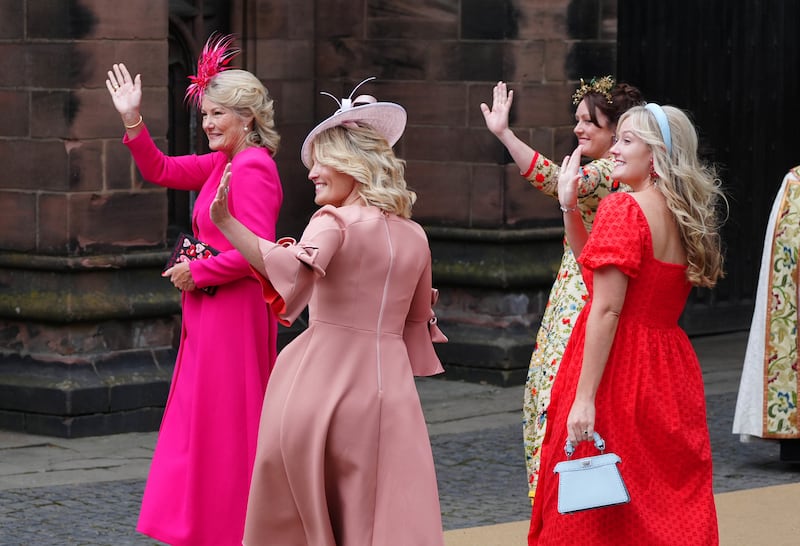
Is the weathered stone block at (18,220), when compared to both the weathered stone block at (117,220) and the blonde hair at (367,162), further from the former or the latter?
the blonde hair at (367,162)

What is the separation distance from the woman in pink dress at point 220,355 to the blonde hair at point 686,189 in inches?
63.7

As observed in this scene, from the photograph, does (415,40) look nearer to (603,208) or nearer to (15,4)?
(15,4)

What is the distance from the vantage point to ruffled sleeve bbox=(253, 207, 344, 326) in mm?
4785

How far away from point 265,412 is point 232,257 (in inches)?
47.4

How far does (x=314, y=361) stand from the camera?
5.02 m

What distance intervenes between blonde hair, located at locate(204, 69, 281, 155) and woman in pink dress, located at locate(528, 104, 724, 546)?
166 cm

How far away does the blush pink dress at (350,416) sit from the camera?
16.2 ft

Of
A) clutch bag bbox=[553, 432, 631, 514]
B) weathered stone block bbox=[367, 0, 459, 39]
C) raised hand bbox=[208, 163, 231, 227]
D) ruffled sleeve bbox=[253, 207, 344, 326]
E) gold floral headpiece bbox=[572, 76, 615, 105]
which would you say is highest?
weathered stone block bbox=[367, 0, 459, 39]

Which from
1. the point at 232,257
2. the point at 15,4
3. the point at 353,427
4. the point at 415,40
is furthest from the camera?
the point at 415,40

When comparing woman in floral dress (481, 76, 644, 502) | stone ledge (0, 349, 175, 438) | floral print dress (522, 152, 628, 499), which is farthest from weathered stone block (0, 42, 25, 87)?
floral print dress (522, 152, 628, 499)

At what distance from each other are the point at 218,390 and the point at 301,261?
1.62m

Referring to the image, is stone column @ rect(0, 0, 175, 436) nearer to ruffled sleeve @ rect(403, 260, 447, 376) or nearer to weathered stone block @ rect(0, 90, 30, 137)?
weathered stone block @ rect(0, 90, 30, 137)

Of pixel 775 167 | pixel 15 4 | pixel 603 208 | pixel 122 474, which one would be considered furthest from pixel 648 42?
pixel 603 208

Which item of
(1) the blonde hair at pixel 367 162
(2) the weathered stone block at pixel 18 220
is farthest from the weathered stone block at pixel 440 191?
(1) the blonde hair at pixel 367 162
